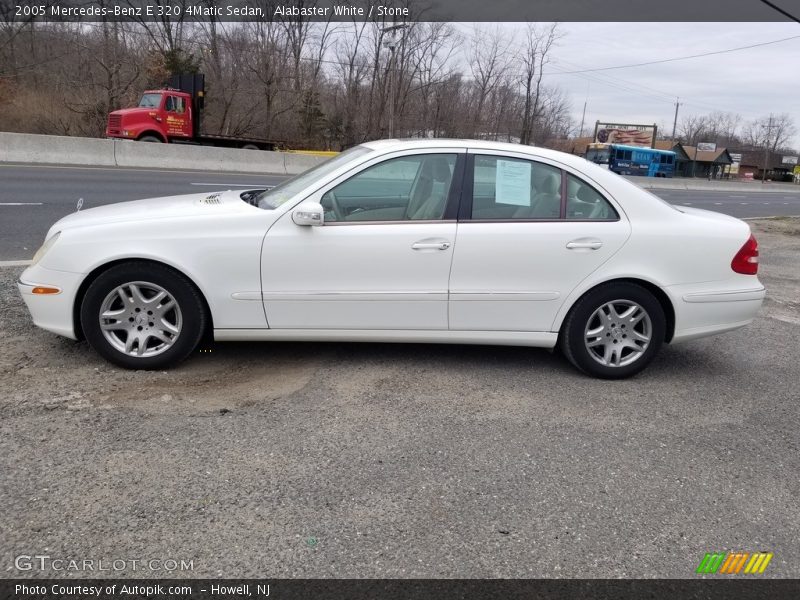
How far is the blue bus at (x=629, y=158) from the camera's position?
56.1 metres

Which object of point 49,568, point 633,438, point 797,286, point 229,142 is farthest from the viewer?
point 229,142

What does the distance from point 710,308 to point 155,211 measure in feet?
12.4

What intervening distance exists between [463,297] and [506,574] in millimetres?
2058

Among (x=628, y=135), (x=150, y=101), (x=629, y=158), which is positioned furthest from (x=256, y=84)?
(x=628, y=135)

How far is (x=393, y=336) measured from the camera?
Result: 4254 mm

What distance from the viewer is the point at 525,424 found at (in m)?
3.66

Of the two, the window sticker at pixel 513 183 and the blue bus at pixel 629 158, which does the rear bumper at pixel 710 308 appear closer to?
the window sticker at pixel 513 183

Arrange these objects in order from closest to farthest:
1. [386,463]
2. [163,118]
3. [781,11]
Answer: [386,463], [781,11], [163,118]

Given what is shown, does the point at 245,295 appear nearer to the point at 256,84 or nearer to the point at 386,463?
the point at 386,463

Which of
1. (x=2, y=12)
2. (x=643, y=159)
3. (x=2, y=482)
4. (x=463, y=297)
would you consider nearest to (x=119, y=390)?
(x=2, y=482)

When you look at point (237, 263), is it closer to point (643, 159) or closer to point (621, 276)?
point (621, 276)

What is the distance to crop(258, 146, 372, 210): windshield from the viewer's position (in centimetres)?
430

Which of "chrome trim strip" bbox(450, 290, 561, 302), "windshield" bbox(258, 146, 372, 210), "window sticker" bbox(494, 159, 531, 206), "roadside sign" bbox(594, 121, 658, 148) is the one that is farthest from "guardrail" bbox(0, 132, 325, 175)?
"roadside sign" bbox(594, 121, 658, 148)

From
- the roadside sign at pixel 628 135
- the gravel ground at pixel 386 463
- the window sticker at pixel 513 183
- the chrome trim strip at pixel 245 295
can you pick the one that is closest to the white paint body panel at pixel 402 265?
the chrome trim strip at pixel 245 295
